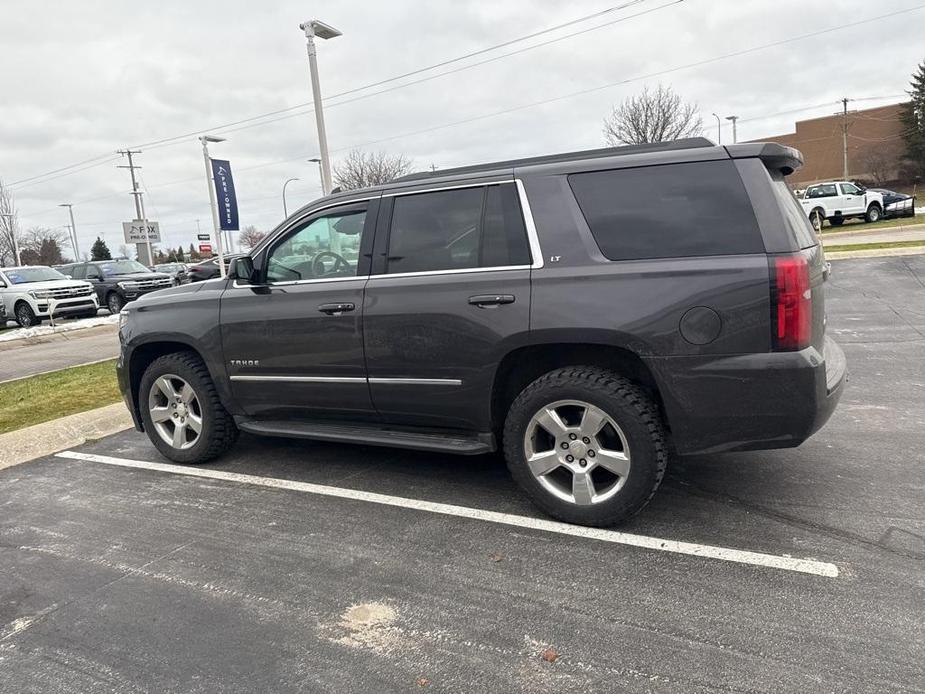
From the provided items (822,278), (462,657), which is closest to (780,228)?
(822,278)

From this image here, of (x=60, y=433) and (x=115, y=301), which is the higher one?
(x=115, y=301)

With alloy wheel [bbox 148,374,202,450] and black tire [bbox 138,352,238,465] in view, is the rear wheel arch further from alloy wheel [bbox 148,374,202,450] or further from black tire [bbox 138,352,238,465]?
alloy wheel [bbox 148,374,202,450]

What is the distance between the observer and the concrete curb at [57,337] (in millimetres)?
15180

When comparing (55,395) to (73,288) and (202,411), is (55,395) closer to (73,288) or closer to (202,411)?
(202,411)

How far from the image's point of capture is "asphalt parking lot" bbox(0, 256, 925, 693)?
8.34ft

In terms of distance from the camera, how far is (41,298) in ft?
62.7

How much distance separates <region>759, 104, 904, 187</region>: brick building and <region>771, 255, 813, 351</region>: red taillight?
2466 inches

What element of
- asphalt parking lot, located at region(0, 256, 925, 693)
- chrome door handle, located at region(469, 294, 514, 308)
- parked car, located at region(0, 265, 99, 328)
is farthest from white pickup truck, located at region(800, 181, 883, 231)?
chrome door handle, located at region(469, 294, 514, 308)

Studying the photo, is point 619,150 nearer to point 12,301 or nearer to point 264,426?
point 264,426

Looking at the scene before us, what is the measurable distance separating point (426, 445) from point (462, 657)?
157 centimetres

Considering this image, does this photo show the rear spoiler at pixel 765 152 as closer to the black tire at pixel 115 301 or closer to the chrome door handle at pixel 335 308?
the chrome door handle at pixel 335 308

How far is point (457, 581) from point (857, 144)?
72.4 meters

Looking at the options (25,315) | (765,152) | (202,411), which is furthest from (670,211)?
(25,315)

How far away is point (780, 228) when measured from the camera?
10.6 ft
